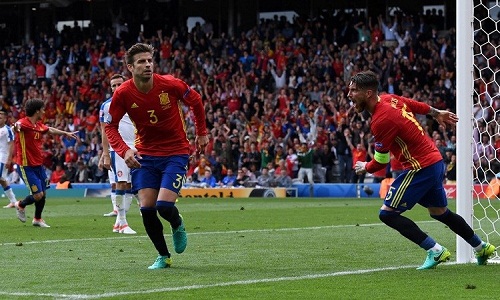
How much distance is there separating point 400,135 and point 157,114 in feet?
7.80

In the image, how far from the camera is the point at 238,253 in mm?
11445

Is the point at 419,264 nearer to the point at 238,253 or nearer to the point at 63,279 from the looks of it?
the point at 238,253

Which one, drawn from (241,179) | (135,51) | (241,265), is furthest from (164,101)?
(241,179)

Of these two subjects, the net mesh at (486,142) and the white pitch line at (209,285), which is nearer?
the white pitch line at (209,285)

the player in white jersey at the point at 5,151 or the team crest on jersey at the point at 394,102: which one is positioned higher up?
the team crest on jersey at the point at 394,102

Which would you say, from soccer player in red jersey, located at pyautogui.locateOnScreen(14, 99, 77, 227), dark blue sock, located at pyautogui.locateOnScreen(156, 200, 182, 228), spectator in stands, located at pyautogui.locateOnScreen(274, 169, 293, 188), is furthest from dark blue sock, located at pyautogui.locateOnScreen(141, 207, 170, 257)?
spectator in stands, located at pyautogui.locateOnScreen(274, 169, 293, 188)

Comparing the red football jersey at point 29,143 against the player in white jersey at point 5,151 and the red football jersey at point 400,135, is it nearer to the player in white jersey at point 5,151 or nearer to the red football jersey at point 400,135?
the player in white jersey at point 5,151

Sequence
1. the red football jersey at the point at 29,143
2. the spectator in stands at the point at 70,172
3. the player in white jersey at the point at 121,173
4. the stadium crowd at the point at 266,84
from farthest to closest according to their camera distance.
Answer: the spectator in stands at the point at 70,172 → the stadium crowd at the point at 266,84 → the red football jersey at the point at 29,143 → the player in white jersey at the point at 121,173

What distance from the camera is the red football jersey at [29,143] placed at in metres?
17.2

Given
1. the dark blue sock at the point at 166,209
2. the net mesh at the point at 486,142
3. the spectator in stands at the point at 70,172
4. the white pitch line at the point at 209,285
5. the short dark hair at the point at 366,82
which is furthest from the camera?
the spectator in stands at the point at 70,172

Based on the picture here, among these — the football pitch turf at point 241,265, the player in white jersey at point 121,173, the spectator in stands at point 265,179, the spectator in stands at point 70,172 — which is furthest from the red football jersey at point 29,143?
the spectator in stands at point 70,172

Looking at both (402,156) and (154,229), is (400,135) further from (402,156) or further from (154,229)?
(154,229)

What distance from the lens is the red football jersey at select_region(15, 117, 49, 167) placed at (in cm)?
1722

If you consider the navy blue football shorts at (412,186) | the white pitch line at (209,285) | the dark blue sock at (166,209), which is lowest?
the white pitch line at (209,285)
